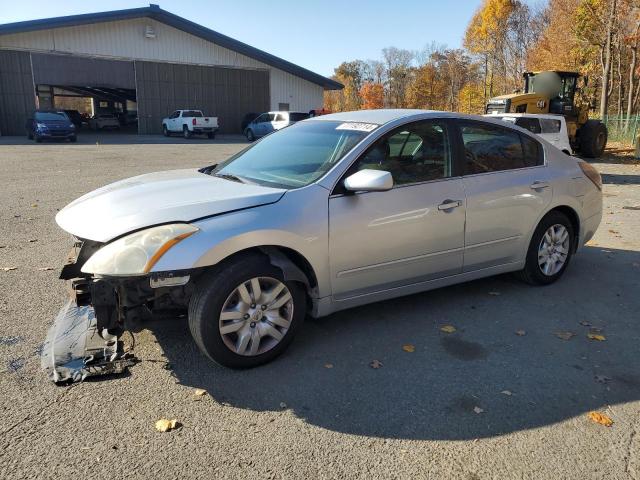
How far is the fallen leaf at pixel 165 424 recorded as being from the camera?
2.82m

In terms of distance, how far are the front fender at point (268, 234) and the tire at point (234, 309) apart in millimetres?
120

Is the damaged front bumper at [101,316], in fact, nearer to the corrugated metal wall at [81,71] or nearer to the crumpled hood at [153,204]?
the crumpled hood at [153,204]

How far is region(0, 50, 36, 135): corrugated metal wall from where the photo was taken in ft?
105

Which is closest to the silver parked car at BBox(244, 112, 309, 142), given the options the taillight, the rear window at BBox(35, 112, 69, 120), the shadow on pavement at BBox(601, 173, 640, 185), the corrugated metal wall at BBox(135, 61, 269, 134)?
the corrugated metal wall at BBox(135, 61, 269, 134)

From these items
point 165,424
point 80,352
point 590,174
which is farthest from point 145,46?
point 165,424

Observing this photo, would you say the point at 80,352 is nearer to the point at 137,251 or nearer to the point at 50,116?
the point at 137,251

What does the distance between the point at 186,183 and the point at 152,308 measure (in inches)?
46.0

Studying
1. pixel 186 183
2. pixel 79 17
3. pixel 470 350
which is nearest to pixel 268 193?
pixel 186 183

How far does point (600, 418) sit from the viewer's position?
301cm

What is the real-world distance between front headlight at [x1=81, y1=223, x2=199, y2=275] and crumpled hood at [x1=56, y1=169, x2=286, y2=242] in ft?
0.24

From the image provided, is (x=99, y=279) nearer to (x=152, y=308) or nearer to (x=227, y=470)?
(x=152, y=308)

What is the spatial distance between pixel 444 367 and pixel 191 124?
32552 millimetres

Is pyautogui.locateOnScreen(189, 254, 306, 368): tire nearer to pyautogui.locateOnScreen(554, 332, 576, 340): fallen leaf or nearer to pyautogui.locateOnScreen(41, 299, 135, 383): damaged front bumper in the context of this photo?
pyautogui.locateOnScreen(41, 299, 135, 383): damaged front bumper

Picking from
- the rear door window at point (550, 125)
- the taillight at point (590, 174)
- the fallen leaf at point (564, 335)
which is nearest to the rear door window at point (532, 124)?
the rear door window at point (550, 125)
